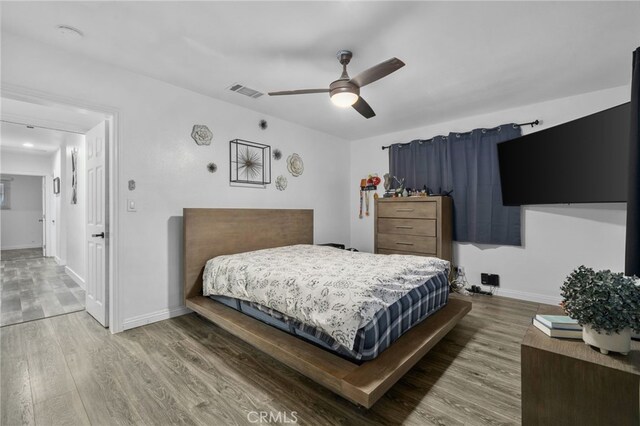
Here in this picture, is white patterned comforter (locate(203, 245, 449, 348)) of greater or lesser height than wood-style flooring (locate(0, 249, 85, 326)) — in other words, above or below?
above

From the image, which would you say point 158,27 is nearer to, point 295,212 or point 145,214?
point 145,214

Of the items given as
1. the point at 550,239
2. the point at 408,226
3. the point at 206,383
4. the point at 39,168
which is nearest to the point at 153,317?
the point at 206,383

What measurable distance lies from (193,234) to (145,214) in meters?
0.50

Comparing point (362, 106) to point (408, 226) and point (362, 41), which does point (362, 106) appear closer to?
point (362, 41)

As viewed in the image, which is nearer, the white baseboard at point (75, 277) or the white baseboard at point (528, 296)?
the white baseboard at point (528, 296)

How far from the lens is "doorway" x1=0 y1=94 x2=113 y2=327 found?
294 cm

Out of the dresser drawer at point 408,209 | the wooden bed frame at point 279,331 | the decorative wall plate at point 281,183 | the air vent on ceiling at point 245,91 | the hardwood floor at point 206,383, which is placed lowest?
the hardwood floor at point 206,383

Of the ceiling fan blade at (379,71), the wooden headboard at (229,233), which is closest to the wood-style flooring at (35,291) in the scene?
the wooden headboard at (229,233)

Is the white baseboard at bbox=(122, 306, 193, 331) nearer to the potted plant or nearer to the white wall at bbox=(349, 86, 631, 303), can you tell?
the potted plant

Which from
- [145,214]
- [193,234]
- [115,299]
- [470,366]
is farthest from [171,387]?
[470,366]

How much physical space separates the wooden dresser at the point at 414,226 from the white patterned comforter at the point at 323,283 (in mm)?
1277

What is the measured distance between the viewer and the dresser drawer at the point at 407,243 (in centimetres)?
402

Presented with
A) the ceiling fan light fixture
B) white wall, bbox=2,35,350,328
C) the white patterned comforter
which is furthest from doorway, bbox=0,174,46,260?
the ceiling fan light fixture

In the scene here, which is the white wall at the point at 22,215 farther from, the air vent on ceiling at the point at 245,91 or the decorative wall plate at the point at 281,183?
the air vent on ceiling at the point at 245,91
